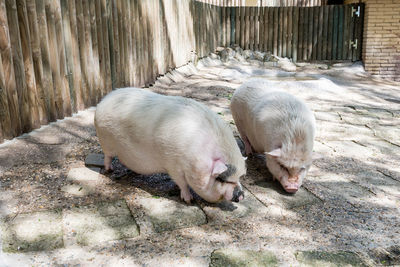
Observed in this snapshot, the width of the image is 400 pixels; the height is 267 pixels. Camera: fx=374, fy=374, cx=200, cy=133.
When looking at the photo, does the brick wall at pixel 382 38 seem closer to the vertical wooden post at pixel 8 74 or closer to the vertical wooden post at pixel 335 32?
the vertical wooden post at pixel 335 32

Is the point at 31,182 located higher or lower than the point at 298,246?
higher

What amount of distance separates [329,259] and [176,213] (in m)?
1.21

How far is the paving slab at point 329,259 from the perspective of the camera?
249 cm

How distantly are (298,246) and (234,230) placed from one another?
0.49m

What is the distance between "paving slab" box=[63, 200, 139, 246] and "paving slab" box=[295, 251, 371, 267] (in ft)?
3.95

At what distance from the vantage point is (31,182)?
11.2 feet

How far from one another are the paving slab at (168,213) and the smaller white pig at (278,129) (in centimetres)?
92

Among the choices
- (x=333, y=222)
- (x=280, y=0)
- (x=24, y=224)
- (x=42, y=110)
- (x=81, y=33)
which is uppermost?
(x=280, y=0)

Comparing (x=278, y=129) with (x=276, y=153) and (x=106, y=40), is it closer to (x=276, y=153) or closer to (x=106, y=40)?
(x=276, y=153)

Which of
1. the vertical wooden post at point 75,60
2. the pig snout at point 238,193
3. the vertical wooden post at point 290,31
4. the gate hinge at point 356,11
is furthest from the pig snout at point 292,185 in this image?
the vertical wooden post at point 290,31

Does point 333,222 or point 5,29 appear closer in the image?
point 333,222

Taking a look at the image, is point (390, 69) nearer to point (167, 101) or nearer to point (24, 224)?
point (167, 101)

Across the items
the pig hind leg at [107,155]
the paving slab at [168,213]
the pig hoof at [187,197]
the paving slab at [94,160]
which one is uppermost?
the pig hind leg at [107,155]

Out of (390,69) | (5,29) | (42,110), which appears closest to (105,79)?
(42,110)
